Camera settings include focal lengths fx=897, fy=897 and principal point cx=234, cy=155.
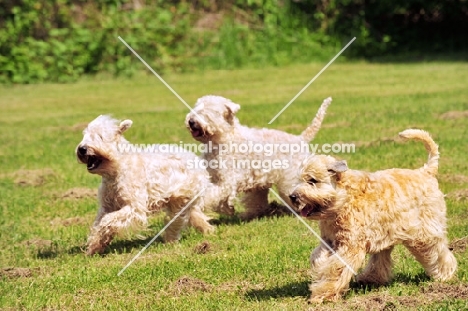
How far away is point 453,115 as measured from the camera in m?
15.8

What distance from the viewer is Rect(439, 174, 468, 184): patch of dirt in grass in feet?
35.7

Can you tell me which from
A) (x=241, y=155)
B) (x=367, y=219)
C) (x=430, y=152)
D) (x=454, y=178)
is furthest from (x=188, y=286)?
(x=454, y=178)

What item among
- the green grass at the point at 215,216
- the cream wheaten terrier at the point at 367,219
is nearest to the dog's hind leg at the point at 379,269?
the cream wheaten terrier at the point at 367,219

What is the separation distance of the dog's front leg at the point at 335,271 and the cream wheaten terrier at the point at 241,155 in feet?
11.2

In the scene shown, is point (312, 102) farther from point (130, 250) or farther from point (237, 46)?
point (130, 250)

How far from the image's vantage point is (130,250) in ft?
29.5

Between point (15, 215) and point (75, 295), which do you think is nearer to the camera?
point (75, 295)

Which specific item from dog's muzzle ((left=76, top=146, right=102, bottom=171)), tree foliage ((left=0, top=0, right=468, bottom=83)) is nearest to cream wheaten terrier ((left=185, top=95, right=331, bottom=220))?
dog's muzzle ((left=76, top=146, right=102, bottom=171))

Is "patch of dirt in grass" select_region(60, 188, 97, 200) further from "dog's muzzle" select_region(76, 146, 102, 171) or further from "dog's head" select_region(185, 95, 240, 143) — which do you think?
"dog's muzzle" select_region(76, 146, 102, 171)

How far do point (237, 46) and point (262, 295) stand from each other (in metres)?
20.0

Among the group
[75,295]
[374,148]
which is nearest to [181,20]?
Result: [374,148]

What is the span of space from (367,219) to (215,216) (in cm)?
404

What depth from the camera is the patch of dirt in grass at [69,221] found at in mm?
10250

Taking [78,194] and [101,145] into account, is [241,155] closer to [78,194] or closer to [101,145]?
[101,145]
